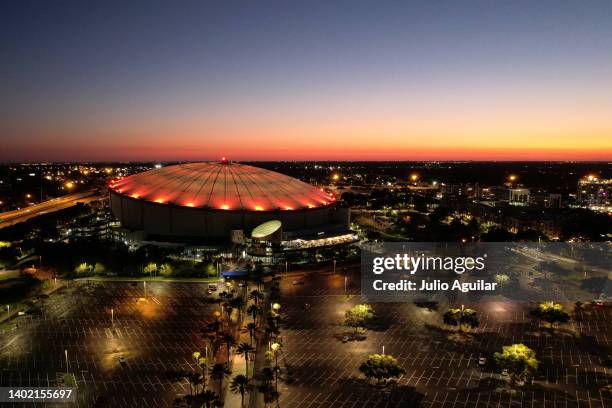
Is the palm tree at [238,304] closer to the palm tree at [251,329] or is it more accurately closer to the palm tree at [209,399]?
the palm tree at [251,329]

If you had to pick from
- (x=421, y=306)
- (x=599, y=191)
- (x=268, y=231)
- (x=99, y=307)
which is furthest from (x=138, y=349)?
(x=599, y=191)

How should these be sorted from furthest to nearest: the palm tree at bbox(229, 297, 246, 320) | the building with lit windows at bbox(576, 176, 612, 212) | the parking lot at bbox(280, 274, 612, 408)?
the building with lit windows at bbox(576, 176, 612, 212)
the palm tree at bbox(229, 297, 246, 320)
the parking lot at bbox(280, 274, 612, 408)

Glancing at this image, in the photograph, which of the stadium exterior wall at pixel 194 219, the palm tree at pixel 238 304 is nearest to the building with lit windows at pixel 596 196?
the stadium exterior wall at pixel 194 219

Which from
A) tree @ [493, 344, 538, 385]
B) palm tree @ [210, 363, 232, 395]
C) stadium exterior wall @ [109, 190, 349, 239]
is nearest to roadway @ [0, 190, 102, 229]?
stadium exterior wall @ [109, 190, 349, 239]

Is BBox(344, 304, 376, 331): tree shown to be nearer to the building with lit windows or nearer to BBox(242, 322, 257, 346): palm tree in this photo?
BBox(242, 322, 257, 346): palm tree

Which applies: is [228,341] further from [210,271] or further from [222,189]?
[222,189]

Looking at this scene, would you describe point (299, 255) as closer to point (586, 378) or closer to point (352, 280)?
point (352, 280)
